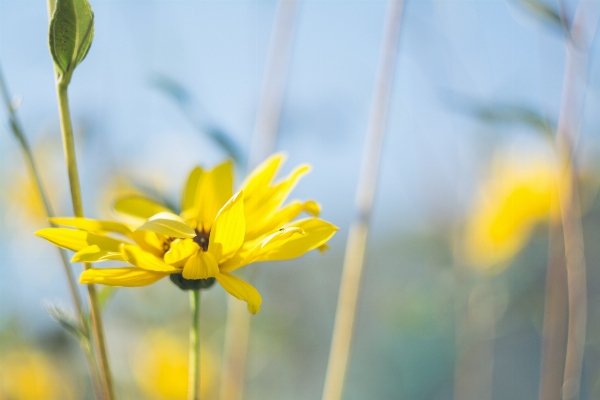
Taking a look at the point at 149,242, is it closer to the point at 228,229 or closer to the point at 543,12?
the point at 228,229

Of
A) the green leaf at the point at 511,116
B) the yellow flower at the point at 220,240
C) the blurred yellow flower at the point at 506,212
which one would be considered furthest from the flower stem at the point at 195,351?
the blurred yellow flower at the point at 506,212

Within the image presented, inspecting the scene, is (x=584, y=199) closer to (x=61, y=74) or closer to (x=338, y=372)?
(x=338, y=372)

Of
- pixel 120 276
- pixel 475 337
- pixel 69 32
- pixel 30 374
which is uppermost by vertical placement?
pixel 69 32

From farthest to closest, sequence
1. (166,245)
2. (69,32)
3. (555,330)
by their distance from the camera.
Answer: (555,330)
(166,245)
(69,32)

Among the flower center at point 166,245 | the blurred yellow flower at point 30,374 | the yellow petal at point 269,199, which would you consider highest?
the yellow petal at point 269,199

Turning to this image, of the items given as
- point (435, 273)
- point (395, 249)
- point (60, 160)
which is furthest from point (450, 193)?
point (395, 249)

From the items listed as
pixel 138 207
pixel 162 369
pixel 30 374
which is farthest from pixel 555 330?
pixel 30 374

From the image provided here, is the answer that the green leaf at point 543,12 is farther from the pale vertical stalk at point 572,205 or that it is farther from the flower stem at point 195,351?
the flower stem at point 195,351

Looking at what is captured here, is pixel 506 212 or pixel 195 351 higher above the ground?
pixel 506 212
